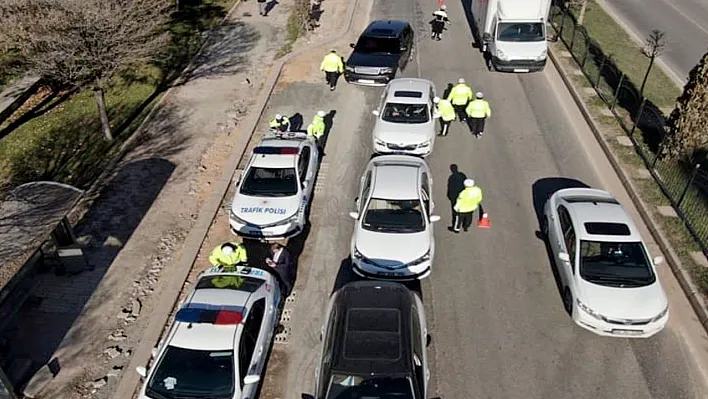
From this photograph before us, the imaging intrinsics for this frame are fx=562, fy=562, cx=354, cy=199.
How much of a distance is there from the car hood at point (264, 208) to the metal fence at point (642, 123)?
31.3 ft

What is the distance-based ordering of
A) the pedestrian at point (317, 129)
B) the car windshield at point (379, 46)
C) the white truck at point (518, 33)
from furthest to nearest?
1. the car windshield at point (379, 46)
2. the white truck at point (518, 33)
3. the pedestrian at point (317, 129)

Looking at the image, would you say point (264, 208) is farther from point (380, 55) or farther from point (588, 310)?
point (380, 55)

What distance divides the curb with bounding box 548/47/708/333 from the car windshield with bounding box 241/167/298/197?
8784mm

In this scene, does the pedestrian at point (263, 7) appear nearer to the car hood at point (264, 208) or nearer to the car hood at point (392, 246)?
the car hood at point (264, 208)

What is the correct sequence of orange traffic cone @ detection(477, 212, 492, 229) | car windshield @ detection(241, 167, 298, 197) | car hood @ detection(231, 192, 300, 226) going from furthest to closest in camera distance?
orange traffic cone @ detection(477, 212, 492, 229) < car windshield @ detection(241, 167, 298, 197) < car hood @ detection(231, 192, 300, 226)

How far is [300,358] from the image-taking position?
10.9 meters

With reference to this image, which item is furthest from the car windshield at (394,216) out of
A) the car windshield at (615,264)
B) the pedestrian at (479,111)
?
the pedestrian at (479,111)

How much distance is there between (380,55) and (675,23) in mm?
16577

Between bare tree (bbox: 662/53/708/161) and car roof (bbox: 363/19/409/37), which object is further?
car roof (bbox: 363/19/409/37)

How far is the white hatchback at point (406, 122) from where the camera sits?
15.8 meters

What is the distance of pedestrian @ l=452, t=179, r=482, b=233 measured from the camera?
12.9 m

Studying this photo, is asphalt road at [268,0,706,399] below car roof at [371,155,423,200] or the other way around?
below

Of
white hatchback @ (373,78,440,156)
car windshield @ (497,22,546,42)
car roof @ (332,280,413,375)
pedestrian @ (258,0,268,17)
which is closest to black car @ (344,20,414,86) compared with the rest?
white hatchback @ (373,78,440,156)

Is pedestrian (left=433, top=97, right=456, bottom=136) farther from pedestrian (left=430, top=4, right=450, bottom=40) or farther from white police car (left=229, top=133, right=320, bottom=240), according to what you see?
pedestrian (left=430, top=4, right=450, bottom=40)
